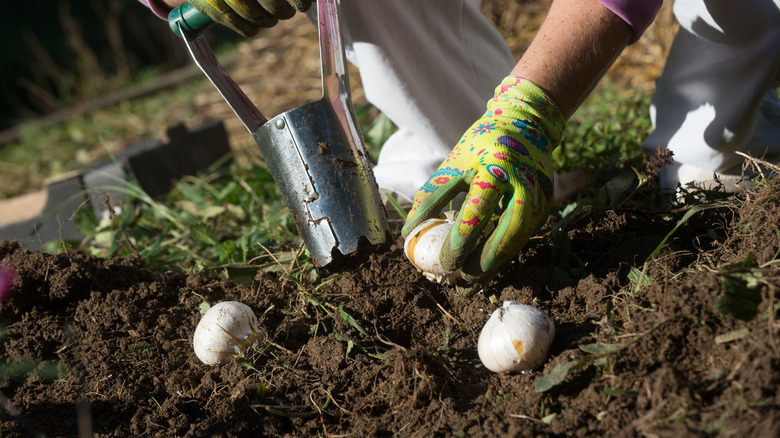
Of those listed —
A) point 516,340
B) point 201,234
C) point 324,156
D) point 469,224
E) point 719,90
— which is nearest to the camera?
point 516,340

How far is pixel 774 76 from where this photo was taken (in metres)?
1.89

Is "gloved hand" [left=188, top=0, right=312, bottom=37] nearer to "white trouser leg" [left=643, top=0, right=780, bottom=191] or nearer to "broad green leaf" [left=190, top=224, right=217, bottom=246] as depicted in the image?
"broad green leaf" [left=190, top=224, right=217, bottom=246]

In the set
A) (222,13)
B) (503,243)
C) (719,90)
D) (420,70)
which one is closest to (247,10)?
(222,13)

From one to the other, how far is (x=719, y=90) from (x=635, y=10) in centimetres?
59

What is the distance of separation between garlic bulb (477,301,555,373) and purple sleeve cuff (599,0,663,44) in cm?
79

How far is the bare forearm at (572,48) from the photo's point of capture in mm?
1519

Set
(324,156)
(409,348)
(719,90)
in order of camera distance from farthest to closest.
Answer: (719,90)
(324,156)
(409,348)

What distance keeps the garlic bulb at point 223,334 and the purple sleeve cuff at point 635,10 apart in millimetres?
1165

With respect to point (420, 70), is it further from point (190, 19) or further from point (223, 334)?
point (223, 334)

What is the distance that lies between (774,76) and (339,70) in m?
1.36

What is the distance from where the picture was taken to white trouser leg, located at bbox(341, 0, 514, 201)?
195 cm

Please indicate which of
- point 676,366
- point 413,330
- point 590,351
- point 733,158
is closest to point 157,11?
point 413,330

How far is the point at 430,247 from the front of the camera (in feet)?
4.44

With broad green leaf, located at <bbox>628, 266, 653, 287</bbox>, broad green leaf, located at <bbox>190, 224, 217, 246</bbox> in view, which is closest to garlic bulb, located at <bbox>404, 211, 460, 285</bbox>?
broad green leaf, located at <bbox>628, 266, 653, 287</bbox>
